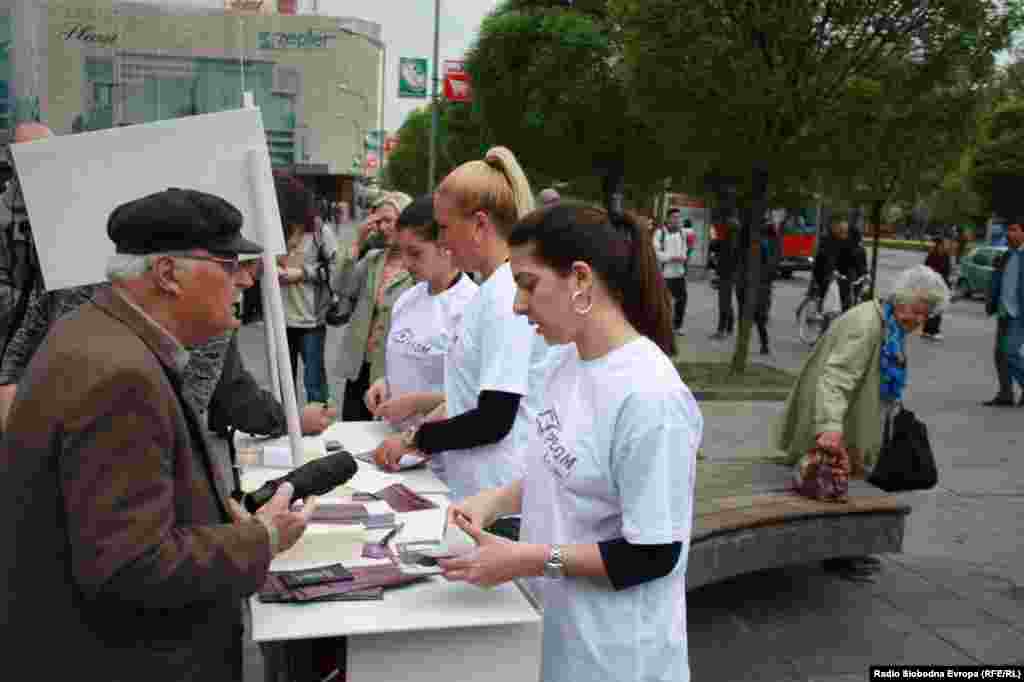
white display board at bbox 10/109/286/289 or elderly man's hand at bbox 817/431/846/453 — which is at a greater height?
white display board at bbox 10/109/286/289

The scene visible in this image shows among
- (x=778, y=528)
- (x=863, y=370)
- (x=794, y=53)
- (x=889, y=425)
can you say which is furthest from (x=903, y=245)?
(x=778, y=528)

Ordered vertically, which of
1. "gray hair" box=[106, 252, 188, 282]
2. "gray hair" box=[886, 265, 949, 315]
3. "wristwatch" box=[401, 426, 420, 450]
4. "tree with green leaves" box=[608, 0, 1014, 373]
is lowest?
"wristwatch" box=[401, 426, 420, 450]

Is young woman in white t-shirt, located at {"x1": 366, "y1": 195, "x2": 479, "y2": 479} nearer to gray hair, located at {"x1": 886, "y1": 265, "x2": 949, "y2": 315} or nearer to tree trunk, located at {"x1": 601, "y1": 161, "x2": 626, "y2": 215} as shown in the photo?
gray hair, located at {"x1": 886, "y1": 265, "x2": 949, "y2": 315}

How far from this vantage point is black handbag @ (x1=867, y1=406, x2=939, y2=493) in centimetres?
524

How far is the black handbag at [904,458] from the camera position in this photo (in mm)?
5238

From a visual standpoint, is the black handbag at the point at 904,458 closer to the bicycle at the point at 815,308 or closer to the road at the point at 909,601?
the road at the point at 909,601

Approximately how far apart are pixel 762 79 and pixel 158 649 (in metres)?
10.4

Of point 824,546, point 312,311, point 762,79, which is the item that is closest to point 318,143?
point 762,79

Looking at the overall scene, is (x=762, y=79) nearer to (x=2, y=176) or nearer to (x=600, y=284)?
(x=2, y=176)

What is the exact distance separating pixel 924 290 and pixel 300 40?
1927 cm

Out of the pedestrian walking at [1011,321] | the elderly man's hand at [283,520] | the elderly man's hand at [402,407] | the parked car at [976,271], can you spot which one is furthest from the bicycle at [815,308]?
the elderly man's hand at [283,520]

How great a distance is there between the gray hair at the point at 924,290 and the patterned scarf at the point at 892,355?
15 cm

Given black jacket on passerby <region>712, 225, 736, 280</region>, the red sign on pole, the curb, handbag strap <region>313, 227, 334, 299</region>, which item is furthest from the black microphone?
the red sign on pole

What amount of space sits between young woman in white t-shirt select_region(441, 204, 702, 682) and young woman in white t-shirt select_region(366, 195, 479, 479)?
4.50 feet
